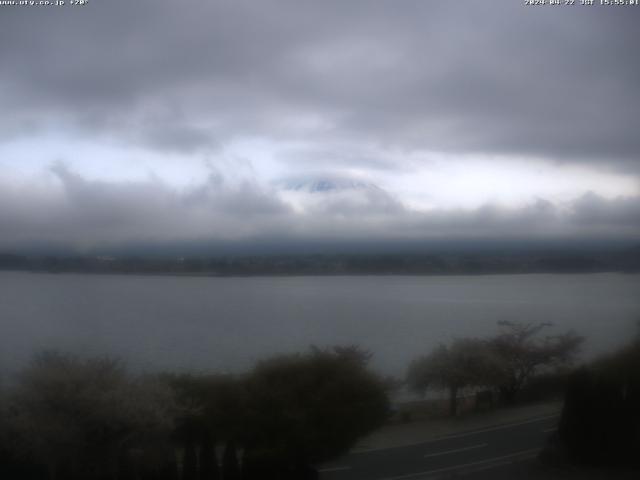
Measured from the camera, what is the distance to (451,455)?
5.11 m

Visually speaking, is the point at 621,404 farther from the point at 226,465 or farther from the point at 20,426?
the point at 20,426

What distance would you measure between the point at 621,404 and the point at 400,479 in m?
2.28

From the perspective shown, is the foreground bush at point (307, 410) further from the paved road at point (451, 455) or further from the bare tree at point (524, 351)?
the bare tree at point (524, 351)

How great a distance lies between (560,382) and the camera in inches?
219

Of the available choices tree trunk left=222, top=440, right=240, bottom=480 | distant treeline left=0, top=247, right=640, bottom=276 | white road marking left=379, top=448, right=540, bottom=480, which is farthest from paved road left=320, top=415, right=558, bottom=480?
distant treeline left=0, top=247, right=640, bottom=276

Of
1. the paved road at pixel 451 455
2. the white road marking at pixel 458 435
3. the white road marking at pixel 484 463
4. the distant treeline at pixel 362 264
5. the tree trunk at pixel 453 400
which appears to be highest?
the distant treeline at pixel 362 264

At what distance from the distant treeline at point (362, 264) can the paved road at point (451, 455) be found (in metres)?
1.47

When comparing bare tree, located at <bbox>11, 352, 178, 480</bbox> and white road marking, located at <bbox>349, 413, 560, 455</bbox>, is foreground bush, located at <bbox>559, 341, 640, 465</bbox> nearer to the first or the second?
white road marking, located at <bbox>349, 413, 560, 455</bbox>

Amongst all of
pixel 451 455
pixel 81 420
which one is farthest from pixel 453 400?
pixel 81 420

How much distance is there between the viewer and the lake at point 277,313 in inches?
199

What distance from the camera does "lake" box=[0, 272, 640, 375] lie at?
5.06 metres

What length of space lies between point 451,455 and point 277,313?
1907 millimetres

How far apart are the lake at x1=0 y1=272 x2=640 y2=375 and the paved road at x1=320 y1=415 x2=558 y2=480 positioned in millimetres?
703

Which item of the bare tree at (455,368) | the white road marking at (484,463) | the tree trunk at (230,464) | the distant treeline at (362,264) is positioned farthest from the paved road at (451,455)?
the distant treeline at (362,264)
